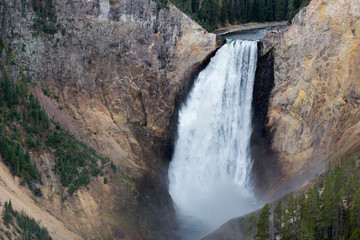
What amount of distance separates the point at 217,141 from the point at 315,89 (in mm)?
12543

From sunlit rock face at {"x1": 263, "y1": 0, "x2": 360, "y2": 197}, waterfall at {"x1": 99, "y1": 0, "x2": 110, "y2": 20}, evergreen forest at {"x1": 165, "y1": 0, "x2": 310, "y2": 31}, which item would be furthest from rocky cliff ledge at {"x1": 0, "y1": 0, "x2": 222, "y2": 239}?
evergreen forest at {"x1": 165, "y1": 0, "x2": 310, "y2": 31}

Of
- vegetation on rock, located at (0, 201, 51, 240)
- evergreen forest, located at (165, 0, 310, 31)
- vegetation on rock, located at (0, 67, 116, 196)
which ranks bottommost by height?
vegetation on rock, located at (0, 201, 51, 240)

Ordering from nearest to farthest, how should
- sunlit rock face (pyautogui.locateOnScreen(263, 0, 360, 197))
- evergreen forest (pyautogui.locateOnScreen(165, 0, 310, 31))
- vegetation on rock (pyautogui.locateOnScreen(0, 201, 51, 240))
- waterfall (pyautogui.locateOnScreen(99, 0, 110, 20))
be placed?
1. vegetation on rock (pyautogui.locateOnScreen(0, 201, 51, 240))
2. sunlit rock face (pyautogui.locateOnScreen(263, 0, 360, 197))
3. waterfall (pyautogui.locateOnScreen(99, 0, 110, 20))
4. evergreen forest (pyautogui.locateOnScreen(165, 0, 310, 31))

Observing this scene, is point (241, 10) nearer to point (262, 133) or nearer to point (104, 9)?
point (262, 133)

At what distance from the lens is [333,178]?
39.9 metres

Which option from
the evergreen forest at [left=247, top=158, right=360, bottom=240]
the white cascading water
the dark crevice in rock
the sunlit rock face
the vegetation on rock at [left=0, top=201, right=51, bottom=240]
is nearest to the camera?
the vegetation on rock at [left=0, top=201, right=51, bottom=240]

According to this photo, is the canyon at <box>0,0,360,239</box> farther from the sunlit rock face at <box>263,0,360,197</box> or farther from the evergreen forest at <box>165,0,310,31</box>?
the evergreen forest at <box>165,0,310,31</box>

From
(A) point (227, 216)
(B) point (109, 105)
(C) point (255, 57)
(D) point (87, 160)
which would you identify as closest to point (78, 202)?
(D) point (87, 160)

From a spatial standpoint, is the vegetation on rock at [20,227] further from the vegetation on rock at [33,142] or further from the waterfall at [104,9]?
the waterfall at [104,9]

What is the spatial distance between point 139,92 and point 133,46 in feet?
16.1

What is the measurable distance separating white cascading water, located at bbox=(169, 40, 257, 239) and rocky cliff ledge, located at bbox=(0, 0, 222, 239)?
1819mm

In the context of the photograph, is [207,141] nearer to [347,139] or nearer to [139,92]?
[139,92]

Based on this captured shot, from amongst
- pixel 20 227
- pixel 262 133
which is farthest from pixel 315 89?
pixel 20 227

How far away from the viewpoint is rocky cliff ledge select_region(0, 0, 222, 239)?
48219mm
